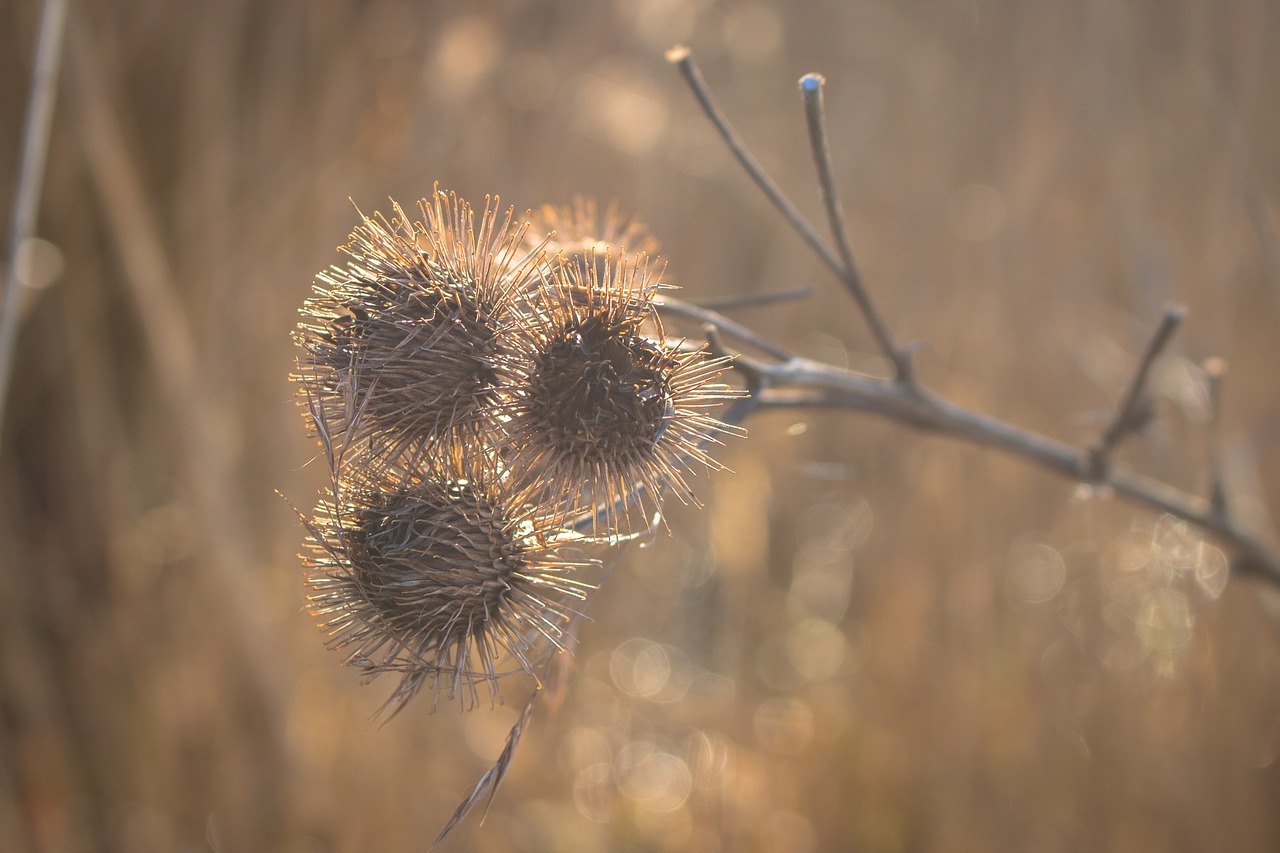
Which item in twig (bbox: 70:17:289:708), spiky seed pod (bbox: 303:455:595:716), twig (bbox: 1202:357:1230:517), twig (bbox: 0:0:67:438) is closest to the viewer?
spiky seed pod (bbox: 303:455:595:716)

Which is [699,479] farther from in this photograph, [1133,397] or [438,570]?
[438,570]

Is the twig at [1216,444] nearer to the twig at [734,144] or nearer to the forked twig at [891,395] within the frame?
the forked twig at [891,395]

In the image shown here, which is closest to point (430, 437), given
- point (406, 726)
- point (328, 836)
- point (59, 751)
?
point (406, 726)

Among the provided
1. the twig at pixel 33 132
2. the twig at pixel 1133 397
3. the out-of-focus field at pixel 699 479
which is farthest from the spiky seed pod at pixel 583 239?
the out-of-focus field at pixel 699 479

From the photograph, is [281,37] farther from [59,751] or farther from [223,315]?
[59,751]

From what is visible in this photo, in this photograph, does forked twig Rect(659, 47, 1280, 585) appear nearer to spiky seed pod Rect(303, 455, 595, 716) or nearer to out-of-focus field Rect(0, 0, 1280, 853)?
spiky seed pod Rect(303, 455, 595, 716)

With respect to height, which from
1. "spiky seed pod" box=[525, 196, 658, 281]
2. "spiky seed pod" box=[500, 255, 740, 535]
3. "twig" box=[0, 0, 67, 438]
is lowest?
"spiky seed pod" box=[500, 255, 740, 535]

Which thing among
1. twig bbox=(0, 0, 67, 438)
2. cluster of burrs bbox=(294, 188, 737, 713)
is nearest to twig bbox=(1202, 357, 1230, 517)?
cluster of burrs bbox=(294, 188, 737, 713)
